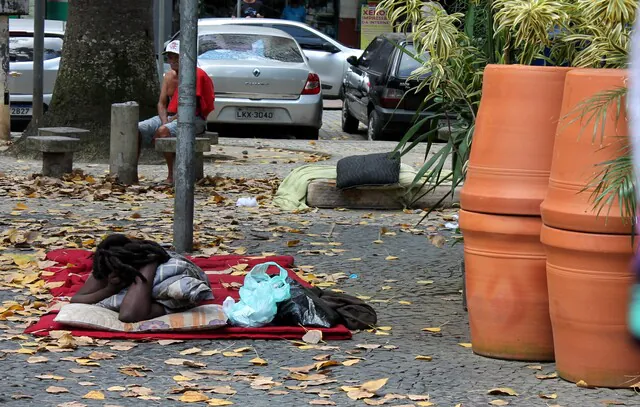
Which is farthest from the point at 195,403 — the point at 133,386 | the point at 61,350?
the point at 61,350

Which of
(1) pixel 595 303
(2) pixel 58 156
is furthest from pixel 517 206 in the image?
(2) pixel 58 156

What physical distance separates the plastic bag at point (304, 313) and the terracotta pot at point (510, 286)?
806 millimetres

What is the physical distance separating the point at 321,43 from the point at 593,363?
18.7 meters

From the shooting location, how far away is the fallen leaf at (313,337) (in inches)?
236

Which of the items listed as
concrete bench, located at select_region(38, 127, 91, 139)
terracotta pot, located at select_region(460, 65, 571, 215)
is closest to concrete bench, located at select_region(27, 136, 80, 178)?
concrete bench, located at select_region(38, 127, 91, 139)

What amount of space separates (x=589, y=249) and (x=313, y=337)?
1.45 m

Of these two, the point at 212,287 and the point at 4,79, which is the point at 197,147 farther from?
the point at 4,79

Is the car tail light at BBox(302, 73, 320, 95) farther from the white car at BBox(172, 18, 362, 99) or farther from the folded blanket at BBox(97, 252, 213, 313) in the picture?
the folded blanket at BBox(97, 252, 213, 313)

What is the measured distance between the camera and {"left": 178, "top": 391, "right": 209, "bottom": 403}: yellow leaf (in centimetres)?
502

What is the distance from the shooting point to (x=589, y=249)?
17.1ft

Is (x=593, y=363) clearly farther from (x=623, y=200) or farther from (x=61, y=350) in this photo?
(x=61, y=350)

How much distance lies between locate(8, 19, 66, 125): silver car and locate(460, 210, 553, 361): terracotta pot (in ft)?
39.9

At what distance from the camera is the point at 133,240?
6.41 metres

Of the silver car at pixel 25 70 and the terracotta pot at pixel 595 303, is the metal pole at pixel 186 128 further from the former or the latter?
the silver car at pixel 25 70
